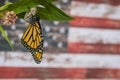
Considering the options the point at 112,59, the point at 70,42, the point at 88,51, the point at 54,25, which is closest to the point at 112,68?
the point at 112,59

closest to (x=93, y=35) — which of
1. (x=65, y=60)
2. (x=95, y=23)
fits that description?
(x=95, y=23)

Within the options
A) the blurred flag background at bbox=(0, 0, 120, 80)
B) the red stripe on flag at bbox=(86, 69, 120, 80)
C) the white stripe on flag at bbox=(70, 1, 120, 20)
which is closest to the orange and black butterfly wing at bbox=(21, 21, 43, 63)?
the blurred flag background at bbox=(0, 0, 120, 80)

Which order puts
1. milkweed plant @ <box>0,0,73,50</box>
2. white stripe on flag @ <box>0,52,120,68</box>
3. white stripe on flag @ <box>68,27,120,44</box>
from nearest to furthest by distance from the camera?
milkweed plant @ <box>0,0,73,50</box>, white stripe on flag @ <box>0,52,120,68</box>, white stripe on flag @ <box>68,27,120,44</box>

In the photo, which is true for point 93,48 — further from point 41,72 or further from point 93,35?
point 41,72

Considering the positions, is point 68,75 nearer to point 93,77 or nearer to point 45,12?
point 93,77

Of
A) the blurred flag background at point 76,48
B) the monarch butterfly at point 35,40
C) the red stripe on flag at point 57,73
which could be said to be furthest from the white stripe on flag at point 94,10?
the monarch butterfly at point 35,40

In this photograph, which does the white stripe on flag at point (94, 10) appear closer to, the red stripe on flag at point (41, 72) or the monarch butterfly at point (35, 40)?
the red stripe on flag at point (41, 72)

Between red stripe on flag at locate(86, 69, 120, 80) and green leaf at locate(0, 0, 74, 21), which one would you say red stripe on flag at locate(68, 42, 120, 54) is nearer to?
red stripe on flag at locate(86, 69, 120, 80)
